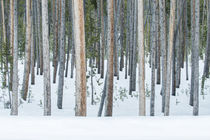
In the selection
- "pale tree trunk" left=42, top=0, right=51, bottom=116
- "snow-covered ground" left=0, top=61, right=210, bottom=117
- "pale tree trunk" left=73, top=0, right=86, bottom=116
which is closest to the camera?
"pale tree trunk" left=73, top=0, right=86, bottom=116

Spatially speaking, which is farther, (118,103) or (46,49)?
(118,103)

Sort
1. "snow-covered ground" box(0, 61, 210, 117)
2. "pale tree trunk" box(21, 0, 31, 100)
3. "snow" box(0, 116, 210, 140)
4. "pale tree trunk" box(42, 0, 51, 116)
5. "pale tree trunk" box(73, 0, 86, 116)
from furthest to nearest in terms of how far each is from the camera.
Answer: "pale tree trunk" box(21, 0, 31, 100)
"snow-covered ground" box(0, 61, 210, 117)
"pale tree trunk" box(42, 0, 51, 116)
"pale tree trunk" box(73, 0, 86, 116)
"snow" box(0, 116, 210, 140)

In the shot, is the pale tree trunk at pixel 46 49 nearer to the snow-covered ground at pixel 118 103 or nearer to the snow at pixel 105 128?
the snow-covered ground at pixel 118 103

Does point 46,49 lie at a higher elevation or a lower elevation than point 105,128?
higher

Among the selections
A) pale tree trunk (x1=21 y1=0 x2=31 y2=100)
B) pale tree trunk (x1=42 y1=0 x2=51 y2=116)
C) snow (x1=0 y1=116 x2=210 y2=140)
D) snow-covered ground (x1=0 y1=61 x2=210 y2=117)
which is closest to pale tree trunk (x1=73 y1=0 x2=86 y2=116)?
pale tree trunk (x1=42 y1=0 x2=51 y2=116)

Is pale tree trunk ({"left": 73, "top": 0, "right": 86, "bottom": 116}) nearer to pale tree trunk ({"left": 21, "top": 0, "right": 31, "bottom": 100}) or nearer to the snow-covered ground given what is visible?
the snow-covered ground

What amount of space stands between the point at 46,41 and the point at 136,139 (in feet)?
15.6

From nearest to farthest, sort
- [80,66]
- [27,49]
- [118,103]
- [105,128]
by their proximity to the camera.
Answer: [105,128], [80,66], [27,49], [118,103]

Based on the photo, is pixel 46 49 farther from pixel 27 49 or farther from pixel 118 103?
pixel 118 103

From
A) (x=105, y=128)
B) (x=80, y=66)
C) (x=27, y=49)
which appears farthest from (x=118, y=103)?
(x=105, y=128)

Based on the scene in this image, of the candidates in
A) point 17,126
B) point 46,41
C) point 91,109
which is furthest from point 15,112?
point 17,126

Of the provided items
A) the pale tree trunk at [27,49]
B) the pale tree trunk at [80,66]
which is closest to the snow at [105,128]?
the pale tree trunk at [80,66]

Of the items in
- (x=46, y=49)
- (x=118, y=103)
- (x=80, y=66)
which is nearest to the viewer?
(x=80, y=66)

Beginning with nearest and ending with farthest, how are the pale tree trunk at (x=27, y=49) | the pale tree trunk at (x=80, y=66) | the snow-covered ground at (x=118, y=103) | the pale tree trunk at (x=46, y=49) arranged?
1. the pale tree trunk at (x=80, y=66)
2. the pale tree trunk at (x=46, y=49)
3. the snow-covered ground at (x=118, y=103)
4. the pale tree trunk at (x=27, y=49)
